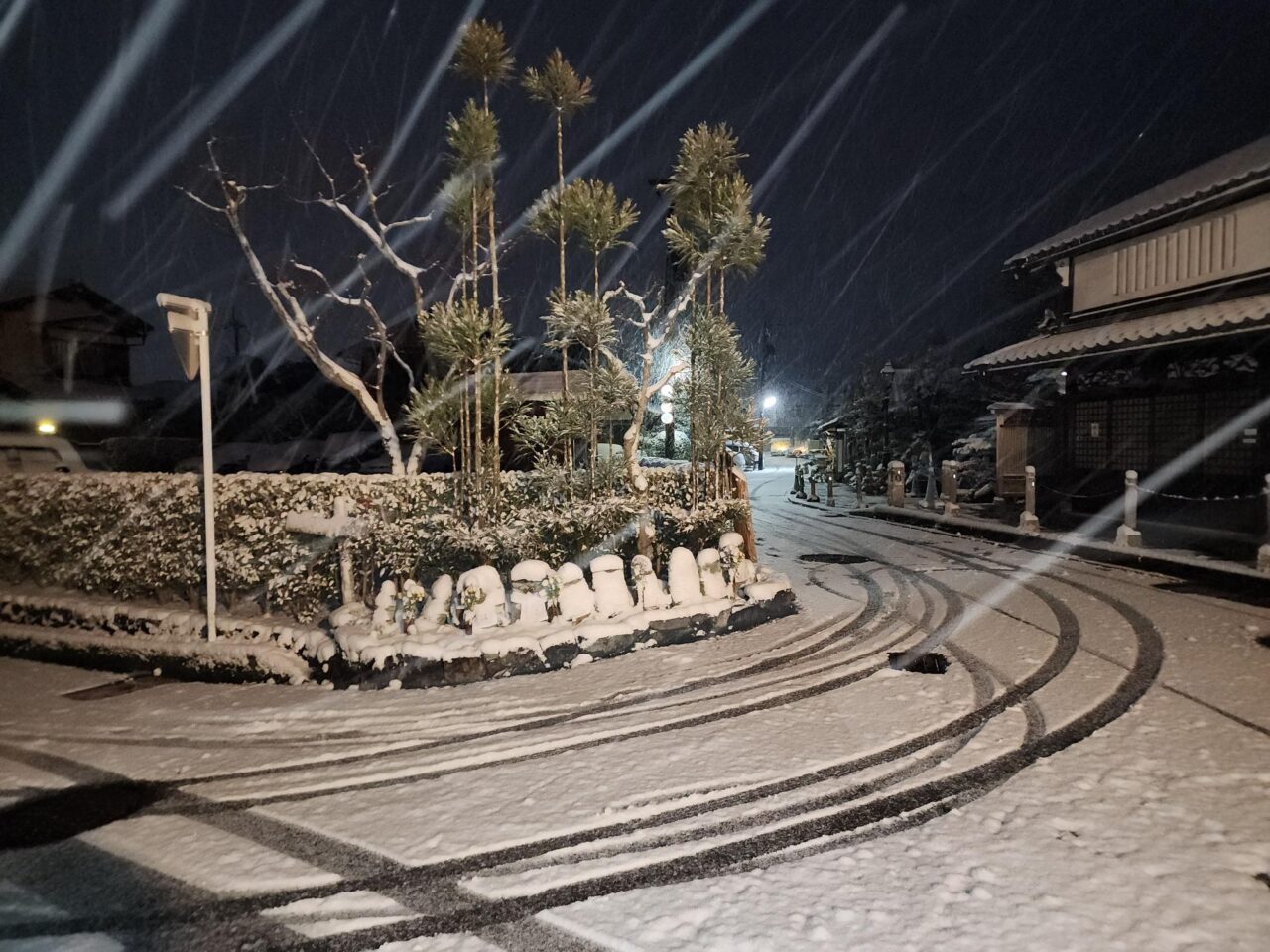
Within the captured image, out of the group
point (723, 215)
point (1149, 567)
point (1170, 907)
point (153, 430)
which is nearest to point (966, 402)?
point (1149, 567)

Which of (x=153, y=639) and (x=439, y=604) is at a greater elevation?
(x=439, y=604)

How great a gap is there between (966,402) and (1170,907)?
24665mm

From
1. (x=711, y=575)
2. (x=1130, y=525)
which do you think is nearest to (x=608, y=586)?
(x=711, y=575)

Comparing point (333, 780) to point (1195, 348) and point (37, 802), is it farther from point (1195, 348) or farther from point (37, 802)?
point (1195, 348)

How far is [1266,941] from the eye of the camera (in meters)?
2.44

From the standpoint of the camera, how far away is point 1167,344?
9.81m

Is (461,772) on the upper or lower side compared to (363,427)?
lower

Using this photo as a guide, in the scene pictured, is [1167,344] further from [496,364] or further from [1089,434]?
[496,364]

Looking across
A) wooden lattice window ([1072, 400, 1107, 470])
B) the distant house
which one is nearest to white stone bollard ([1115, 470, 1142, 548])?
wooden lattice window ([1072, 400, 1107, 470])

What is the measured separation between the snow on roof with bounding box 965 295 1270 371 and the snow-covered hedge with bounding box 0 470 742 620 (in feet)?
22.0

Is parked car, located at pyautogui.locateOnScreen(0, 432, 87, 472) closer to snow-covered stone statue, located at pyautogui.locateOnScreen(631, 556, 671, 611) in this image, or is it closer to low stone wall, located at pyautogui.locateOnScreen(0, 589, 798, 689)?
low stone wall, located at pyautogui.locateOnScreen(0, 589, 798, 689)

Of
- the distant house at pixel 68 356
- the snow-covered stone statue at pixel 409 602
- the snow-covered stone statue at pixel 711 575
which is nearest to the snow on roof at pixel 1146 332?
the snow-covered stone statue at pixel 711 575

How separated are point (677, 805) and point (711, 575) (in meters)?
3.66

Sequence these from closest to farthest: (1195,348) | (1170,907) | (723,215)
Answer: (1170,907) → (723,215) → (1195,348)
